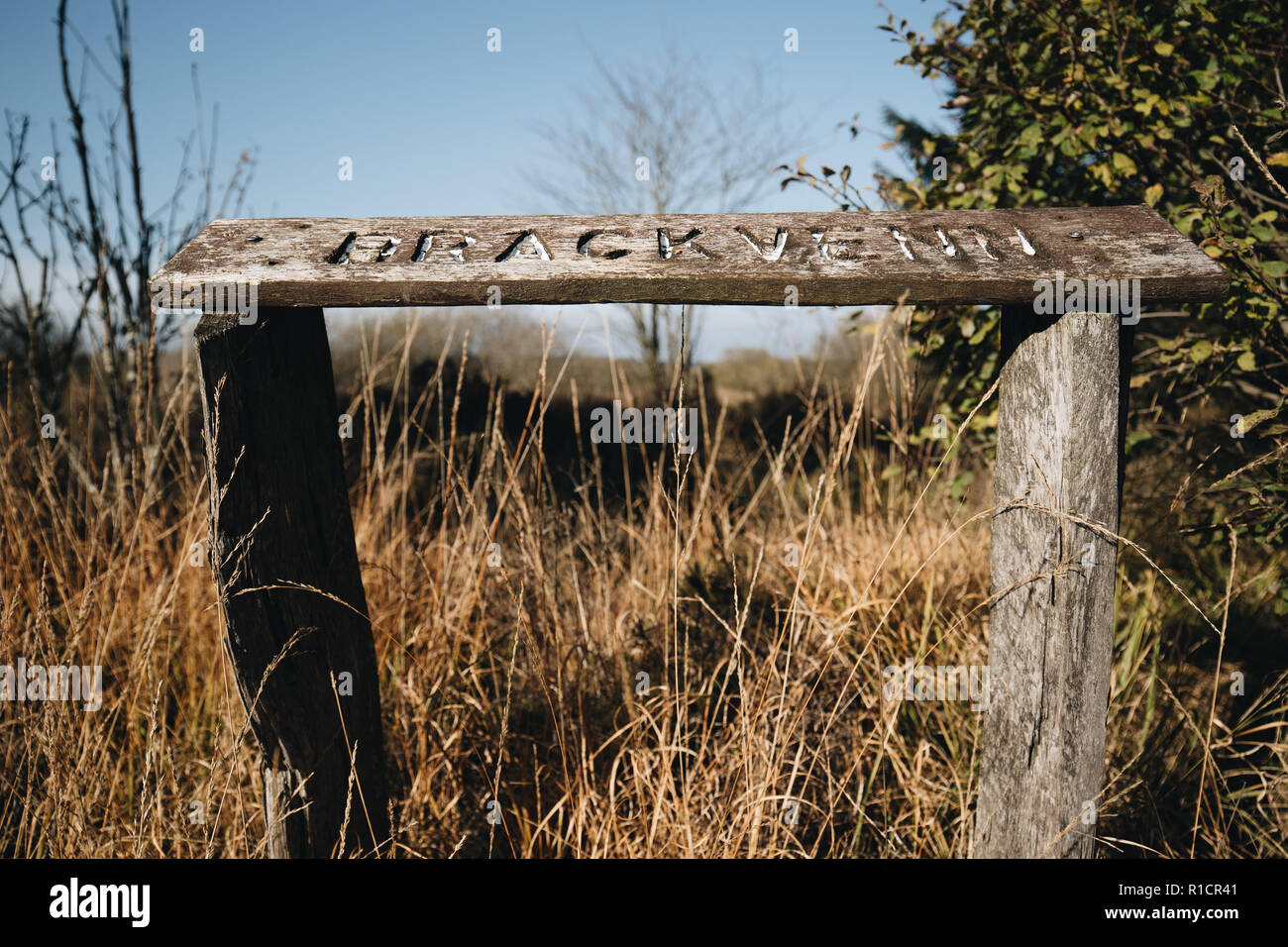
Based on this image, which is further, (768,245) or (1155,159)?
(1155,159)

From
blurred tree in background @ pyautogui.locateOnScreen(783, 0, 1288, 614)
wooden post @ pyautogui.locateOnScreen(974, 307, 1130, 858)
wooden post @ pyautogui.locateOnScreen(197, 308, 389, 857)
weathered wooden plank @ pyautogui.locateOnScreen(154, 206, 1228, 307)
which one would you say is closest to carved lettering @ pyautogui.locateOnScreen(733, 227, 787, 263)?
weathered wooden plank @ pyautogui.locateOnScreen(154, 206, 1228, 307)

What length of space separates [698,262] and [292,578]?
A: 3.27 ft

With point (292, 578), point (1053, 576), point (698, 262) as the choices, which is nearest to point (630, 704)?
point (292, 578)

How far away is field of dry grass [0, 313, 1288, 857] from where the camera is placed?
151cm

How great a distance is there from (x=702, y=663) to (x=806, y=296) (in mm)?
1329

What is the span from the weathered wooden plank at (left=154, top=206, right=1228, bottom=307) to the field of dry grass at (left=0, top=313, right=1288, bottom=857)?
0.90ft

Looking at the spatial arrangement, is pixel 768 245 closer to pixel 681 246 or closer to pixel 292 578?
pixel 681 246

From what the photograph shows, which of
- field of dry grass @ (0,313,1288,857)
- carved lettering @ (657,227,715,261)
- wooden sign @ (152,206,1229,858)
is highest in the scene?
carved lettering @ (657,227,715,261)

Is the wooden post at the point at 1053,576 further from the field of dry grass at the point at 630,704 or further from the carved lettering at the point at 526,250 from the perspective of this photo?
the carved lettering at the point at 526,250

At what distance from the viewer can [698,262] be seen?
1230mm

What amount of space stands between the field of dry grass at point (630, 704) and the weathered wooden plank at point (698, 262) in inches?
10.8

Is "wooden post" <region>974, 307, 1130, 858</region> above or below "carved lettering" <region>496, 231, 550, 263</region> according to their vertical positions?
below

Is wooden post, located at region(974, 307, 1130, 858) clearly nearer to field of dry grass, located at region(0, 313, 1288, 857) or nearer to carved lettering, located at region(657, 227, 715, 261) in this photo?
field of dry grass, located at region(0, 313, 1288, 857)
